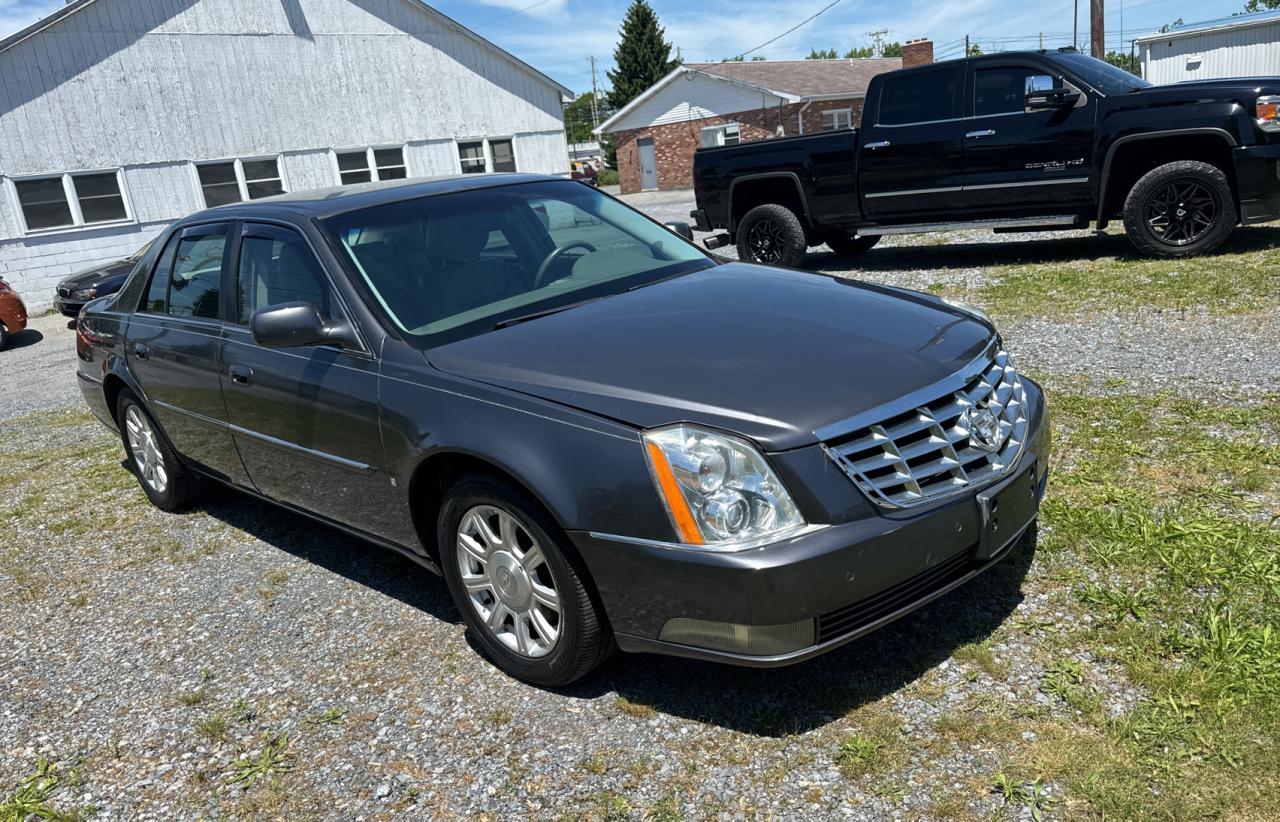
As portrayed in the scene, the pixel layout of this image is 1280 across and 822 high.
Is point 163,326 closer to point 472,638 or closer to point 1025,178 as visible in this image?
point 472,638

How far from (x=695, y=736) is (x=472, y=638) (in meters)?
1.07

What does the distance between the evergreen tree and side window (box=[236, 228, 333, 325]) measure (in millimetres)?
54751

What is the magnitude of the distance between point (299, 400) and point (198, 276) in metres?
1.32

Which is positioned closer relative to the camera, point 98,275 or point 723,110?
point 98,275

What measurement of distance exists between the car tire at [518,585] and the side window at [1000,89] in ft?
27.8

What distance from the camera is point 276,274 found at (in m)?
4.13

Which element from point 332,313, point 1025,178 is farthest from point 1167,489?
point 1025,178

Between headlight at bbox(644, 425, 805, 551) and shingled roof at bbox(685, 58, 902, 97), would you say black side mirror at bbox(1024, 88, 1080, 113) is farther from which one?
shingled roof at bbox(685, 58, 902, 97)

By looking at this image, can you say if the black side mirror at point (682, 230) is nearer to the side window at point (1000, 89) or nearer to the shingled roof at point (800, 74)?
the side window at point (1000, 89)

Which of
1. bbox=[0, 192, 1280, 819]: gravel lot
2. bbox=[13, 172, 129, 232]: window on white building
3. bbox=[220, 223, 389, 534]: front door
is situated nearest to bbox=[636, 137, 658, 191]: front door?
bbox=[13, 172, 129, 232]: window on white building

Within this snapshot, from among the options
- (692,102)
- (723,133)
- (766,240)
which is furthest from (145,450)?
(692,102)

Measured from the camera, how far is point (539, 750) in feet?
9.80

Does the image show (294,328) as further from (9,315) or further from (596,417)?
(9,315)

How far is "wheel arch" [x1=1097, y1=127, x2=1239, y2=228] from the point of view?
8.55 m
